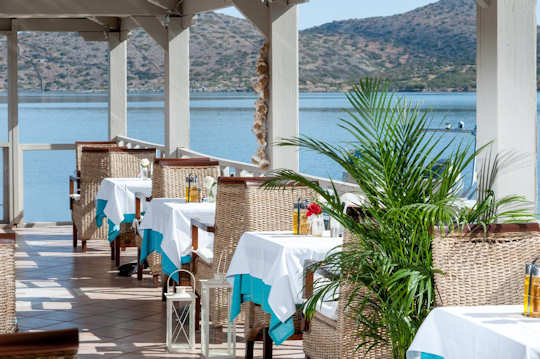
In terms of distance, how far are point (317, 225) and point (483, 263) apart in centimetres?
155

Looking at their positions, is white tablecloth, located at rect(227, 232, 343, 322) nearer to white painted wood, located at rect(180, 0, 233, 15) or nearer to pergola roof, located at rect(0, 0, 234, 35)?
white painted wood, located at rect(180, 0, 233, 15)

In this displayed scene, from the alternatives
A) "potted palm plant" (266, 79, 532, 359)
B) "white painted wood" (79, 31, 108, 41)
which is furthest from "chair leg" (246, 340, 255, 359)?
"white painted wood" (79, 31, 108, 41)

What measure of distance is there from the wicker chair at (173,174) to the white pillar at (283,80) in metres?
0.55

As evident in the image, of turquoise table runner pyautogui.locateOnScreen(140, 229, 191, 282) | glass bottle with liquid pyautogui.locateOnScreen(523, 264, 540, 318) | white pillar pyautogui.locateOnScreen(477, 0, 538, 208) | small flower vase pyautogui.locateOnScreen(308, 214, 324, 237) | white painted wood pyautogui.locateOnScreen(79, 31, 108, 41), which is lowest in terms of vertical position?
turquoise table runner pyautogui.locateOnScreen(140, 229, 191, 282)

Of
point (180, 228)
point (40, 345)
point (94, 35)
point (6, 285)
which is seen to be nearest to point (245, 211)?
point (180, 228)

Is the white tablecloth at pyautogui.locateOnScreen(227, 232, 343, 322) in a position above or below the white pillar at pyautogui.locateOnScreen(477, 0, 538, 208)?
below

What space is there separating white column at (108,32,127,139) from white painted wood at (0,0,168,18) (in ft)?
6.82

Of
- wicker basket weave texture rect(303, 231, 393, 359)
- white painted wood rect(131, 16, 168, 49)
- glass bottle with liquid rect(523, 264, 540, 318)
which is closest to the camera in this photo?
glass bottle with liquid rect(523, 264, 540, 318)

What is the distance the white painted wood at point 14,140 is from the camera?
10.5 m

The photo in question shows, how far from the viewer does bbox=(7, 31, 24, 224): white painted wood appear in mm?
10523

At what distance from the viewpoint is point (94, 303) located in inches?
253

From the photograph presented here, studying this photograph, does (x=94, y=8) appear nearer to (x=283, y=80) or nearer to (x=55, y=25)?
(x=55, y=25)

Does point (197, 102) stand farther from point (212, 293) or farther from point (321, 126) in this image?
point (212, 293)

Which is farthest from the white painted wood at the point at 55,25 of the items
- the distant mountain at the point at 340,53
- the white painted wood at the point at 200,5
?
the distant mountain at the point at 340,53
